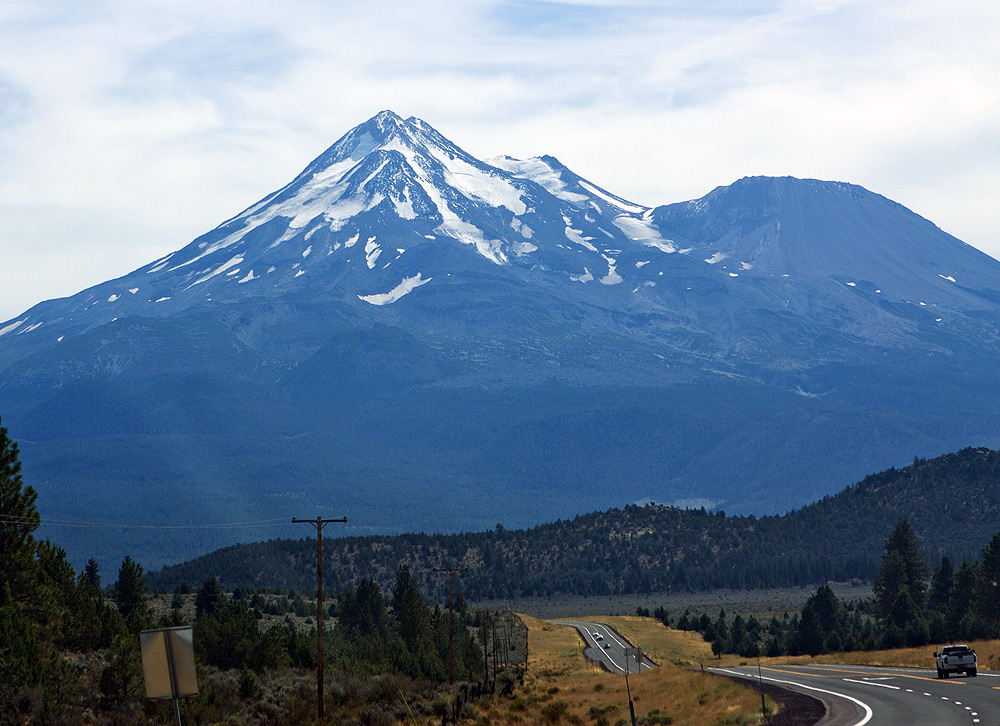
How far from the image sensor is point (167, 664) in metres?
21.9

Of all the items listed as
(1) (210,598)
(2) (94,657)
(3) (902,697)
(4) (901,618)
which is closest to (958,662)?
(3) (902,697)

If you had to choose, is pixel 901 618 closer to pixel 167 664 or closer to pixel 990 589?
pixel 990 589

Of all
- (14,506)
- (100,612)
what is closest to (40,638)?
(14,506)

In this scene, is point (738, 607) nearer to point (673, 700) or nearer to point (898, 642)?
point (898, 642)

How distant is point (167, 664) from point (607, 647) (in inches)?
3563

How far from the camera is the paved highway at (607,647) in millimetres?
87125

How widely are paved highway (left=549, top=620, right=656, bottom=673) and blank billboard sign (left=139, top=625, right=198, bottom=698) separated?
5396 centimetres

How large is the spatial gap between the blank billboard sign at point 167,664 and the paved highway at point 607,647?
54.0 meters

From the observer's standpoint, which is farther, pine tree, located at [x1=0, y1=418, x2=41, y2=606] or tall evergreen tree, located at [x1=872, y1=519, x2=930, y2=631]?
tall evergreen tree, located at [x1=872, y1=519, x2=930, y2=631]

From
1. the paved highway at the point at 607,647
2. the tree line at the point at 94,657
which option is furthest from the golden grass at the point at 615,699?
the tree line at the point at 94,657

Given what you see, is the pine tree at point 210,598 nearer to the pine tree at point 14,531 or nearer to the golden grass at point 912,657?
the golden grass at point 912,657

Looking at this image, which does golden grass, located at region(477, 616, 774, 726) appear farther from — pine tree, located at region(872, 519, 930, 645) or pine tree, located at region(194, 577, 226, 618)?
pine tree, located at region(872, 519, 930, 645)

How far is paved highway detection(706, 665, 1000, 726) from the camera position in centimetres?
3117

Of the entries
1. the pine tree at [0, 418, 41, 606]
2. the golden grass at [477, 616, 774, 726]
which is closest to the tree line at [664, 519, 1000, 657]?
the golden grass at [477, 616, 774, 726]
